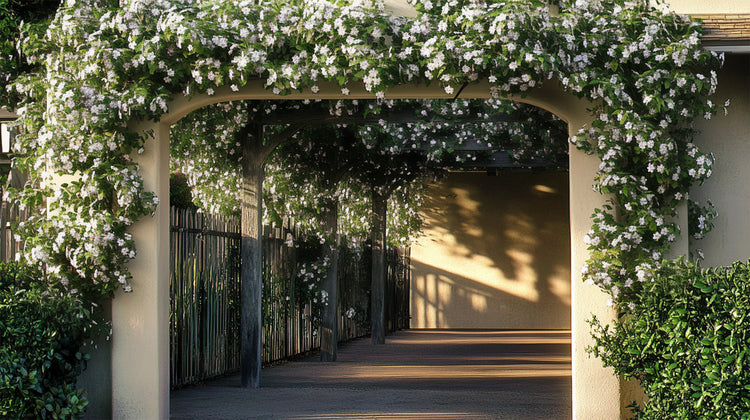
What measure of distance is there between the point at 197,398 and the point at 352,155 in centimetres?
502

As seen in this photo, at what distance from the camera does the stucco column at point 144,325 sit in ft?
22.9

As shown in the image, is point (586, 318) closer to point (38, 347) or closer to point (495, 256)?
point (38, 347)

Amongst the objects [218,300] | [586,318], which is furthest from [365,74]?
[218,300]

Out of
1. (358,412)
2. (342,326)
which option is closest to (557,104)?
(358,412)

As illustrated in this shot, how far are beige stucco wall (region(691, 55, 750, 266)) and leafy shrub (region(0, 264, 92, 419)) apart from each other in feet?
15.2

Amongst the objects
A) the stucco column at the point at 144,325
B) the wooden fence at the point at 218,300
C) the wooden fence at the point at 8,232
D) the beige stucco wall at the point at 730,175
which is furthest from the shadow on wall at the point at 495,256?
the stucco column at the point at 144,325

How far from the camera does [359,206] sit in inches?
611

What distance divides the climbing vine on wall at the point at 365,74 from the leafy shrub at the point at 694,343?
51cm

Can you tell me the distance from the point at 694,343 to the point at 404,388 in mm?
4602

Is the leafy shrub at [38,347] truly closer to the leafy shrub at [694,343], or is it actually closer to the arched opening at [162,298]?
the arched opening at [162,298]

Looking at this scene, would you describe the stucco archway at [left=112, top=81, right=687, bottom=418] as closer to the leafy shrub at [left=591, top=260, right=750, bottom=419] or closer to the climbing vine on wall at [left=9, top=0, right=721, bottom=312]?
the climbing vine on wall at [left=9, top=0, right=721, bottom=312]

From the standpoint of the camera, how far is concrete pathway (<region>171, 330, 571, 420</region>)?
26.6ft

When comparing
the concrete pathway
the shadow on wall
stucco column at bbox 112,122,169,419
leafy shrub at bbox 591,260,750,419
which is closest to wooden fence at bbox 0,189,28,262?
stucco column at bbox 112,122,169,419

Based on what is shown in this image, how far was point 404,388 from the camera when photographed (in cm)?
987
